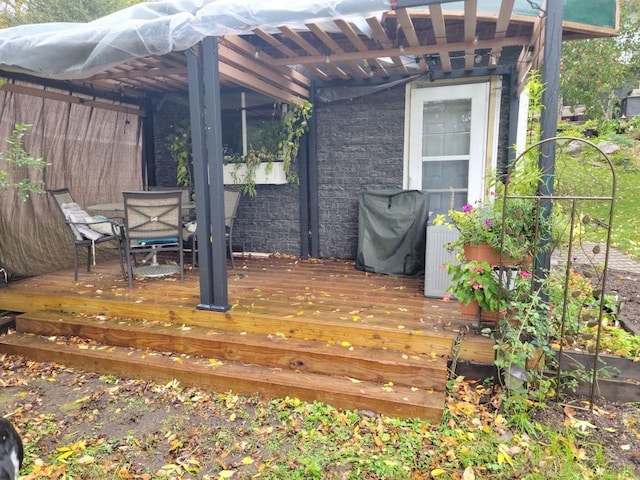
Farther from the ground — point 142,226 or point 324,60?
point 324,60

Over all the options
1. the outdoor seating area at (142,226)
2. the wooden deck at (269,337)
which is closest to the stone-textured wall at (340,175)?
the outdoor seating area at (142,226)

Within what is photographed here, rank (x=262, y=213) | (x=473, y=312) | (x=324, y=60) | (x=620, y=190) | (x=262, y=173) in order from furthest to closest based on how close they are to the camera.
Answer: (x=620, y=190) → (x=262, y=213) → (x=262, y=173) → (x=324, y=60) → (x=473, y=312)

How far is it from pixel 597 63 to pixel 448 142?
709 centimetres

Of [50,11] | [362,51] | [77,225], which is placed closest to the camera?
[362,51]

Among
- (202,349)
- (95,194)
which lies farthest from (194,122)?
(95,194)

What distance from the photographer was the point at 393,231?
4449mm

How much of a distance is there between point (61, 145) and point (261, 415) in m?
4.11

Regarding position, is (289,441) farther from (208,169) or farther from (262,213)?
(262,213)

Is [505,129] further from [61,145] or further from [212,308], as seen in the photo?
[61,145]

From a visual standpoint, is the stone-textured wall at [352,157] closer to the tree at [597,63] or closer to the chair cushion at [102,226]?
the chair cushion at [102,226]

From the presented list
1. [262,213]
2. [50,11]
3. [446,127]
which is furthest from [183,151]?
[50,11]

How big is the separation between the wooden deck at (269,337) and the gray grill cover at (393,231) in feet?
1.15

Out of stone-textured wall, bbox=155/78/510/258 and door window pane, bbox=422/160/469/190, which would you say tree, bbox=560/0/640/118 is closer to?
stone-textured wall, bbox=155/78/510/258

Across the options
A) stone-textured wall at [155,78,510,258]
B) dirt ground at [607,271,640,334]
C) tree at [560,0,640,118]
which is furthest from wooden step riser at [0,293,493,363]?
tree at [560,0,640,118]
